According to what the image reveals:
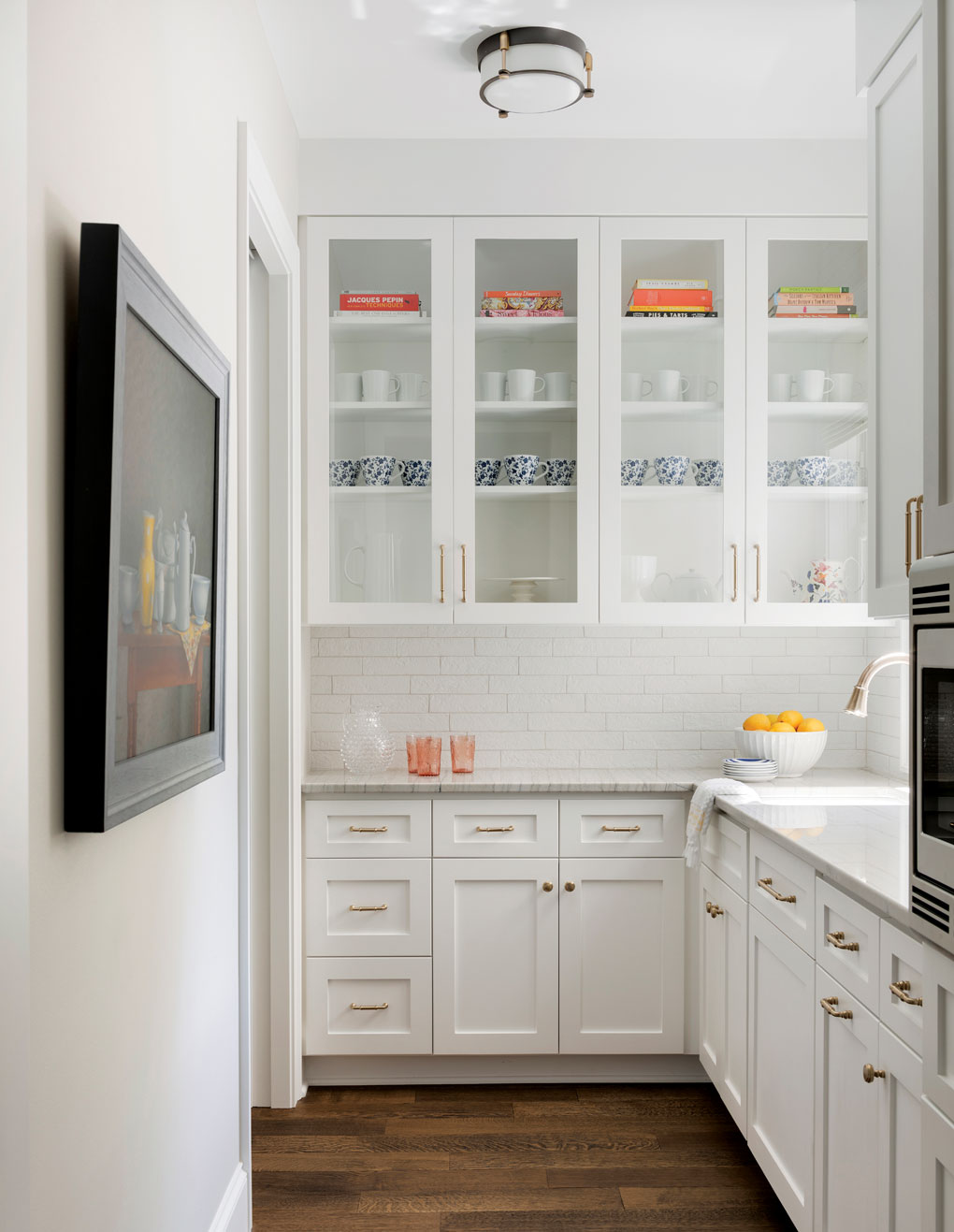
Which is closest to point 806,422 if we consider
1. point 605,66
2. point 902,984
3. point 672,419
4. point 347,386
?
point 672,419

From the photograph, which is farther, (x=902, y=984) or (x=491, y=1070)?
(x=491, y=1070)

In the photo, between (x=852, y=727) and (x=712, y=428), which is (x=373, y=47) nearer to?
(x=712, y=428)

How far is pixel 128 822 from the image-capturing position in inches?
55.7

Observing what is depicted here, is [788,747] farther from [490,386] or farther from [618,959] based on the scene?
[490,386]

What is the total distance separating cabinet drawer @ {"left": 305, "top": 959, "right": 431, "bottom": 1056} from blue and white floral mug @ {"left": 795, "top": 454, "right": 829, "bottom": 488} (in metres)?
1.85

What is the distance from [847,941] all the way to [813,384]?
6.04 ft

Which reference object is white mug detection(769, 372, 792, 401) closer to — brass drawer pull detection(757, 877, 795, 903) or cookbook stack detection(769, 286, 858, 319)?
cookbook stack detection(769, 286, 858, 319)

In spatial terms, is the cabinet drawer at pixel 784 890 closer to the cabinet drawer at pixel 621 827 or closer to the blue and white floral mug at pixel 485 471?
the cabinet drawer at pixel 621 827

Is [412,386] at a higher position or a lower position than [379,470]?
higher

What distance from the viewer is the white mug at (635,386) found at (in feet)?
10.1

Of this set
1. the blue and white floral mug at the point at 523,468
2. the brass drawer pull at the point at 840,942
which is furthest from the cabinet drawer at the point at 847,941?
the blue and white floral mug at the point at 523,468

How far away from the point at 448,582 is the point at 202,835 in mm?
1373

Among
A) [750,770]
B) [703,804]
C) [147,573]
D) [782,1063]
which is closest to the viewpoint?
[147,573]

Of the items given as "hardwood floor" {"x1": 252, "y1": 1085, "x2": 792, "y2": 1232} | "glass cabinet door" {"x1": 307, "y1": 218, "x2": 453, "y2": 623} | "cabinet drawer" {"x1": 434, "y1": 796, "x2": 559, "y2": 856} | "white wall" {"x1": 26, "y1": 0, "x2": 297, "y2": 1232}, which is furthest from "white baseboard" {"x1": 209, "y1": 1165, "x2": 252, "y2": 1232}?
"glass cabinet door" {"x1": 307, "y1": 218, "x2": 453, "y2": 623}
